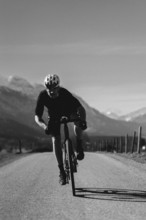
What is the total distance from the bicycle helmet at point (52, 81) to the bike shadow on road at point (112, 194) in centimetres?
212

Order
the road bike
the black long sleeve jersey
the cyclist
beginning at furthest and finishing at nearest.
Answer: the black long sleeve jersey → the cyclist → the road bike

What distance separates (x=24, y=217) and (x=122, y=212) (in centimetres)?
143

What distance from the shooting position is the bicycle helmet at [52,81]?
7961 millimetres

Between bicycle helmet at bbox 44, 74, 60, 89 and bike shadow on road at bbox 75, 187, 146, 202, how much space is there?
2.12m

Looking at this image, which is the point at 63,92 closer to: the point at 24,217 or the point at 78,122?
the point at 78,122

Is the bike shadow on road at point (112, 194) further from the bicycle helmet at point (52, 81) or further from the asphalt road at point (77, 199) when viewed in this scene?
the bicycle helmet at point (52, 81)

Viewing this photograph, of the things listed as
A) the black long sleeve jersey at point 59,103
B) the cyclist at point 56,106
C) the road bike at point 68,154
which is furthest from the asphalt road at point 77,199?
the black long sleeve jersey at point 59,103

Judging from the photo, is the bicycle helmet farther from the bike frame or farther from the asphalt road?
the asphalt road

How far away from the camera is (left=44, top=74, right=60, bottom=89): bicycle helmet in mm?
7961

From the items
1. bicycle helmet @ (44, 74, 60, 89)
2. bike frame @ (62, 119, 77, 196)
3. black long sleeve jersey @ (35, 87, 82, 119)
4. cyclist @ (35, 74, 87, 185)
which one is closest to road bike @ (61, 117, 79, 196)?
bike frame @ (62, 119, 77, 196)

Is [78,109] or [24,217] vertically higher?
[78,109]

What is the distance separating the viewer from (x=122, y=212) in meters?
6.13

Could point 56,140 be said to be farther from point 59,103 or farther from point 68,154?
point 59,103

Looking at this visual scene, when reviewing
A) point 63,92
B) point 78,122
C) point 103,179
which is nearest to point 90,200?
point 78,122
